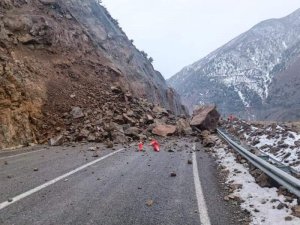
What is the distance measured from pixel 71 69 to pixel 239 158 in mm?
16825

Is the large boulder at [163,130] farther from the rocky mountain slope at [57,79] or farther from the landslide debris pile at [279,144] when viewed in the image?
the landslide debris pile at [279,144]

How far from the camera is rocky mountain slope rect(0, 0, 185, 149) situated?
61.5 feet

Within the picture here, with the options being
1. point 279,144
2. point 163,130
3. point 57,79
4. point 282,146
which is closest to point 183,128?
point 163,130

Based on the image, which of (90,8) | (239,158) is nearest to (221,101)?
(90,8)

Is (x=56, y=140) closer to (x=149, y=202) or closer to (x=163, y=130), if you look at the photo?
(x=163, y=130)

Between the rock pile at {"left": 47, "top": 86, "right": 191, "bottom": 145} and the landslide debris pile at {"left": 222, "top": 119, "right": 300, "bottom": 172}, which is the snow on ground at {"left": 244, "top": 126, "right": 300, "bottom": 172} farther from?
the rock pile at {"left": 47, "top": 86, "right": 191, "bottom": 145}

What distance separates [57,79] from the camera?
2411 cm

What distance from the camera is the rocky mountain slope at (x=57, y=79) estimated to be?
738 inches

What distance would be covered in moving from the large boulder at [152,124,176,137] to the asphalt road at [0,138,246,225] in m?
8.83

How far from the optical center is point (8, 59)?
20.8 meters

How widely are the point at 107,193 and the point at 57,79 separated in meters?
17.6

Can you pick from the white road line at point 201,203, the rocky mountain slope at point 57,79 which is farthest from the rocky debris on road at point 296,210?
the rocky mountain slope at point 57,79

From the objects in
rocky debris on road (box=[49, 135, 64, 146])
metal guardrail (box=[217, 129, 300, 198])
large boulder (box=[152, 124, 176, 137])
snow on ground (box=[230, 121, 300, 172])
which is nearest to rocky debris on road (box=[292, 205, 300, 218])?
metal guardrail (box=[217, 129, 300, 198])

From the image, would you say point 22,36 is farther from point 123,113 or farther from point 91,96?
point 123,113
